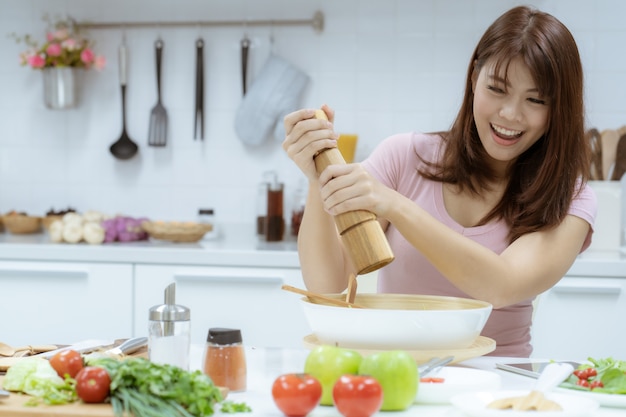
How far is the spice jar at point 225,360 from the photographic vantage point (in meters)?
1.22

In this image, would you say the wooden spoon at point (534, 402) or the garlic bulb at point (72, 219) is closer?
the wooden spoon at point (534, 402)

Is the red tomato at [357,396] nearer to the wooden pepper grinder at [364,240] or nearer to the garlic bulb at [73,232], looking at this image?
the wooden pepper grinder at [364,240]

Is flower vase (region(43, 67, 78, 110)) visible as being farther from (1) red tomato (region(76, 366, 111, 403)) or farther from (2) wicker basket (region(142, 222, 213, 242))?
(1) red tomato (region(76, 366, 111, 403))

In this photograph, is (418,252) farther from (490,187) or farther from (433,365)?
(433,365)

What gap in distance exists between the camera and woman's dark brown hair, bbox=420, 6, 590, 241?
63.3 inches

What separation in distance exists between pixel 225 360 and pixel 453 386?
31cm

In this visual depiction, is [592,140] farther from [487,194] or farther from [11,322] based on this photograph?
[11,322]

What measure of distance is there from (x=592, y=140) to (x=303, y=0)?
3.86 ft

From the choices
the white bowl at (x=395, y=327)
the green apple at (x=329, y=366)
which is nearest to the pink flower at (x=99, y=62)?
the white bowl at (x=395, y=327)

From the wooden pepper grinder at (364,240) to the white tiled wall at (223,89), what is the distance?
192cm

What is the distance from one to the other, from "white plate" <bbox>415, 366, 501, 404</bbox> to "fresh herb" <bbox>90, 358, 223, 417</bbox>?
0.89 ft

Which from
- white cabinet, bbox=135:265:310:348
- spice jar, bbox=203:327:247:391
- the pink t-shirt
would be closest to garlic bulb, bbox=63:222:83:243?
white cabinet, bbox=135:265:310:348

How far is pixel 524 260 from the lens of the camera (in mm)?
1616


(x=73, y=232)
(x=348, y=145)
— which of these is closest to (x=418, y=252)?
(x=348, y=145)
